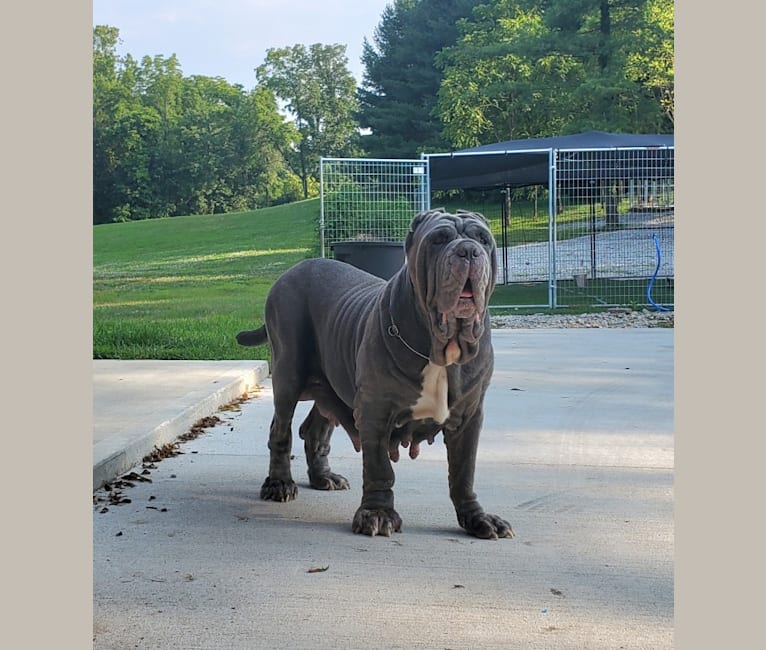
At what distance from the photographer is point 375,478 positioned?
442cm

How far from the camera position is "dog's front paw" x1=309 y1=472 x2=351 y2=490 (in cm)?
531

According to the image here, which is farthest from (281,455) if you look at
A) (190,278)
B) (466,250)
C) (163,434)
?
(190,278)

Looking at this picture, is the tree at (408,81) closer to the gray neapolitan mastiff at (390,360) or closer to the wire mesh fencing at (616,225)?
the wire mesh fencing at (616,225)

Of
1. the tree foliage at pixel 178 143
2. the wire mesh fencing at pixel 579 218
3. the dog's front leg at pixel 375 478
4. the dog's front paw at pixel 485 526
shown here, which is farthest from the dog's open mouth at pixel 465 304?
the tree foliage at pixel 178 143

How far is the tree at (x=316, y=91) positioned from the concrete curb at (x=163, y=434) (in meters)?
57.6

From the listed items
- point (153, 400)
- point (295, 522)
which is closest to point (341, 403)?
point (295, 522)

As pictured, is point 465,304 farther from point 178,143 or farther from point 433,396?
point 178,143

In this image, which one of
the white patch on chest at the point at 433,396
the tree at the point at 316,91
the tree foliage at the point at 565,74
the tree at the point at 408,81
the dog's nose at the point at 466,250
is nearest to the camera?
the dog's nose at the point at 466,250

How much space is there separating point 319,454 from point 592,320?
9.49 meters

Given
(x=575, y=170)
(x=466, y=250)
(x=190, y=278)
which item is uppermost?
(x=575, y=170)

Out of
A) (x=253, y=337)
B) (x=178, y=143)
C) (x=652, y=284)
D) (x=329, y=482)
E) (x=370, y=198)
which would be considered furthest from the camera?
(x=178, y=143)

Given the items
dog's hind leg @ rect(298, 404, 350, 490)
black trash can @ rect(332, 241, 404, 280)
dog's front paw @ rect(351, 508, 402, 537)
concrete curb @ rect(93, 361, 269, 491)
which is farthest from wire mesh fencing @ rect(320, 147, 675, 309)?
dog's front paw @ rect(351, 508, 402, 537)

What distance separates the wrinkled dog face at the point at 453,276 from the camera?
12.6ft

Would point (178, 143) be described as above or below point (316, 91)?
below
